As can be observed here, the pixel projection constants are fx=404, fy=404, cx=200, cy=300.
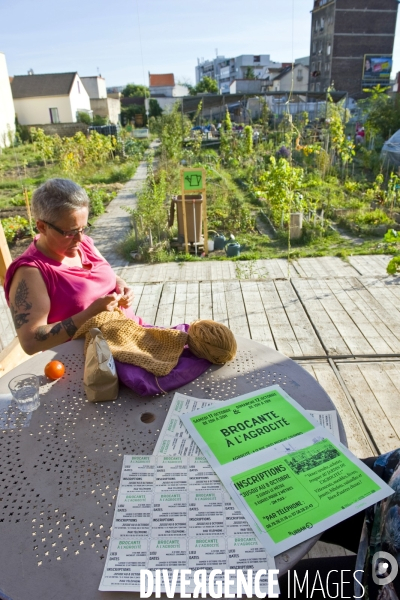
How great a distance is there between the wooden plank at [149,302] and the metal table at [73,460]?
1576 millimetres

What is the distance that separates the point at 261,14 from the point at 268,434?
3.86 m

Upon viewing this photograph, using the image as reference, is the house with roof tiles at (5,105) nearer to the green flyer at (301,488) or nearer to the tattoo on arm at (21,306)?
the tattoo on arm at (21,306)

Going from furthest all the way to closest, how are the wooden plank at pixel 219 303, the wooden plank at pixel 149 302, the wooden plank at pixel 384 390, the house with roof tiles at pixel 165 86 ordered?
the house with roof tiles at pixel 165 86 → the wooden plank at pixel 149 302 → the wooden plank at pixel 219 303 → the wooden plank at pixel 384 390

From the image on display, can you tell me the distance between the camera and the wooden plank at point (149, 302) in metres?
3.05

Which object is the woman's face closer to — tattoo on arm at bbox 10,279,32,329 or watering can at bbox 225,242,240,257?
tattoo on arm at bbox 10,279,32,329

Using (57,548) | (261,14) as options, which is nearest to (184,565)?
(57,548)

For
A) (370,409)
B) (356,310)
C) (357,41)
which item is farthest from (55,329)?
(357,41)

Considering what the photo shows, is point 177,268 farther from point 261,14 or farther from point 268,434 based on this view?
point 268,434

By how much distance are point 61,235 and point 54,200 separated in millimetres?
134

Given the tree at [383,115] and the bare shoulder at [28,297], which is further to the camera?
the tree at [383,115]

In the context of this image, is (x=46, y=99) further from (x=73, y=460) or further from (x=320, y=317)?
(x=73, y=460)

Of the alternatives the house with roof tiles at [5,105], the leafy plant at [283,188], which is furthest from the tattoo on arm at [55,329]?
the house with roof tiles at [5,105]

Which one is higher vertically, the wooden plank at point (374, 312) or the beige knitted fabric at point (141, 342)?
the beige knitted fabric at point (141, 342)

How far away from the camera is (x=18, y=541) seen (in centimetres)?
79
